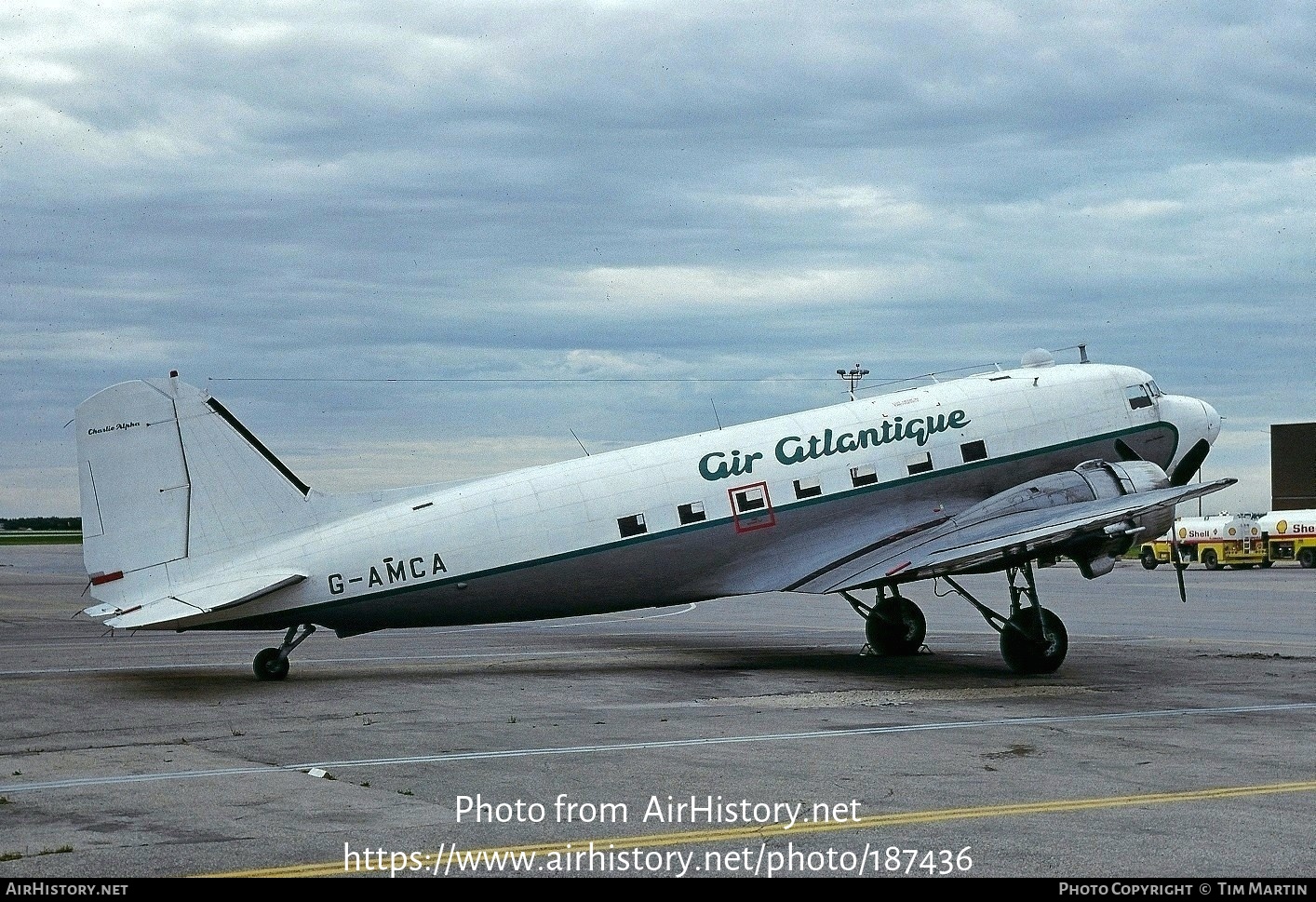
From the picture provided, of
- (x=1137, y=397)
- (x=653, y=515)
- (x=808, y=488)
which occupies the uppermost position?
(x=1137, y=397)

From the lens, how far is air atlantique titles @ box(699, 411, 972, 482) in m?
23.2

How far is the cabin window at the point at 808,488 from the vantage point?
23391 millimetres

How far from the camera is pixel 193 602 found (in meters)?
19.8

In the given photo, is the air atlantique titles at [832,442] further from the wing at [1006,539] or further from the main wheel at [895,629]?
the main wheel at [895,629]

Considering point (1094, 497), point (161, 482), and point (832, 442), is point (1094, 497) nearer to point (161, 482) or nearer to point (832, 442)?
point (832, 442)

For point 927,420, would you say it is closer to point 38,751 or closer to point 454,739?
point 454,739

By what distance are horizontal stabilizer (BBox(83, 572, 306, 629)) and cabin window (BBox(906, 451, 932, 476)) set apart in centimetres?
1054

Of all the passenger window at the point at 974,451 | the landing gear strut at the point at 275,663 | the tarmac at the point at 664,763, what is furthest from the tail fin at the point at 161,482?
the passenger window at the point at 974,451

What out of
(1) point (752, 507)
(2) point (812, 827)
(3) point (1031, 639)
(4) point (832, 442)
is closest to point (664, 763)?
(2) point (812, 827)

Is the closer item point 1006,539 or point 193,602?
point 193,602

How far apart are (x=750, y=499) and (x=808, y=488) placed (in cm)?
108

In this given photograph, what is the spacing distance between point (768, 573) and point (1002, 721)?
6.88m

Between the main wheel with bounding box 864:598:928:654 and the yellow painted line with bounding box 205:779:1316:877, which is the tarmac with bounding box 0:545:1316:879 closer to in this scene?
the yellow painted line with bounding box 205:779:1316:877

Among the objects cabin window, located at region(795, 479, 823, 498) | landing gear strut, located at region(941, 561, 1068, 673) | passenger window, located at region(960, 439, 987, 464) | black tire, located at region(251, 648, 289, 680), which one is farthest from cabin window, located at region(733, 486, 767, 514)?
black tire, located at region(251, 648, 289, 680)
